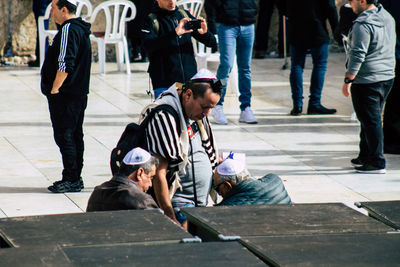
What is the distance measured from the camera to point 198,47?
42.0 feet

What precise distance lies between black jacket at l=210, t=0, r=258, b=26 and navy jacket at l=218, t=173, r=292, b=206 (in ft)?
14.4

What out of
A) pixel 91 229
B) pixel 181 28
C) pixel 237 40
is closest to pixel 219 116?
pixel 237 40

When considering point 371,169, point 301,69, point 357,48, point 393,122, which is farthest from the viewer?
point 301,69

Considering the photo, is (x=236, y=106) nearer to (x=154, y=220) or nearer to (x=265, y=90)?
(x=265, y=90)

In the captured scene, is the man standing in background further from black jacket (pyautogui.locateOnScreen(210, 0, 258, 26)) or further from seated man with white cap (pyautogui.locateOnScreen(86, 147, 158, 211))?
seated man with white cap (pyautogui.locateOnScreen(86, 147, 158, 211))

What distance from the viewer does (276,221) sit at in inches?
146

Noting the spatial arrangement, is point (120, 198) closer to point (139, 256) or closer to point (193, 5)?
point (139, 256)

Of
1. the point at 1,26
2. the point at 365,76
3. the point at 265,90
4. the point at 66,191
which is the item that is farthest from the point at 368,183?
the point at 1,26

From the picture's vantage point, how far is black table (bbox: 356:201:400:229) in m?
3.71

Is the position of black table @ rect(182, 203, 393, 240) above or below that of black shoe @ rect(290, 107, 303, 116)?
above

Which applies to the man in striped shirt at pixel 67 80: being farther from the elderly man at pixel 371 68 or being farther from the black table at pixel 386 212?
the black table at pixel 386 212

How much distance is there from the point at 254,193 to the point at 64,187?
2.32 m

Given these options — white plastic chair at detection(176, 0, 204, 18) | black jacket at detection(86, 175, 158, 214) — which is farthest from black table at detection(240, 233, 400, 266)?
white plastic chair at detection(176, 0, 204, 18)

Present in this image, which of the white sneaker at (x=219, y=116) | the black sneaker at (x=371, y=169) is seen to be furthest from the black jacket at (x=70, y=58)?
the white sneaker at (x=219, y=116)
